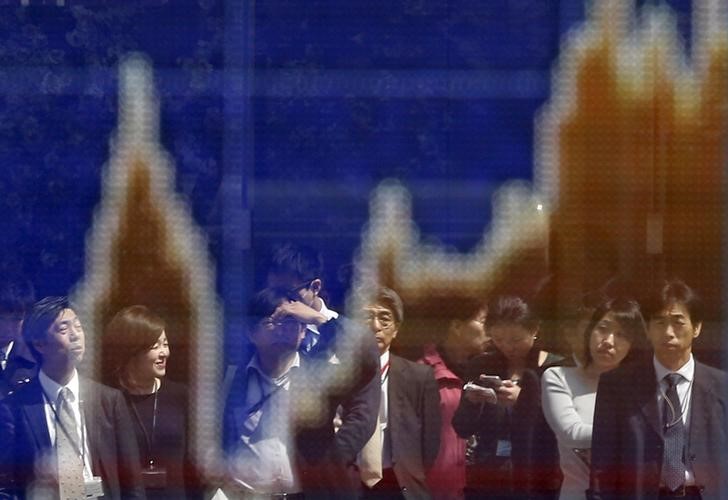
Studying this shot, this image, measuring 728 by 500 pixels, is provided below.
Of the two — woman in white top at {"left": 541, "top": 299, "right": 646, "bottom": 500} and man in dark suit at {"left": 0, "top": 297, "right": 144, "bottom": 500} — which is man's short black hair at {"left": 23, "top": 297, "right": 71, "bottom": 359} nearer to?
man in dark suit at {"left": 0, "top": 297, "right": 144, "bottom": 500}

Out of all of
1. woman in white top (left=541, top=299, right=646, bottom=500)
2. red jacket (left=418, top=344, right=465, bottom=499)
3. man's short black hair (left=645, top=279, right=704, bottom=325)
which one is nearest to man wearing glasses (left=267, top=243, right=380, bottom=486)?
red jacket (left=418, top=344, right=465, bottom=499)

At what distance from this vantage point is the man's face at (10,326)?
7.77 feet

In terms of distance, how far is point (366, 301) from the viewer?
2.37 m

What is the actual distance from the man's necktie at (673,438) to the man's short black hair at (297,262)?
737mm

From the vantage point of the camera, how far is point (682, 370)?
7.88 feet

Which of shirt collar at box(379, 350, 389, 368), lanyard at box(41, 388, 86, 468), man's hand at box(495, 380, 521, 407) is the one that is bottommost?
lanyard at box(41, 388, 86, 468)

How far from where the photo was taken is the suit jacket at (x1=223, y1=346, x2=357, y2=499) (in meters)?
2.40

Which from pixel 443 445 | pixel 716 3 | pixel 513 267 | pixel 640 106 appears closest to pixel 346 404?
pixel 443 445

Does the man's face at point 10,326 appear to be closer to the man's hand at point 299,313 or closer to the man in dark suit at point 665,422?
the man's hand at point 299,313

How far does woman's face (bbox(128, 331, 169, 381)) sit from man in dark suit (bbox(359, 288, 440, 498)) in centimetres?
43

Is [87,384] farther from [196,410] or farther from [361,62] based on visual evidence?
[361,62]

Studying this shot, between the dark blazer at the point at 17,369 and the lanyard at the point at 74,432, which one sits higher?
the dark blazer at the point at 17,369

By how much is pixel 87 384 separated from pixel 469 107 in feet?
3.09

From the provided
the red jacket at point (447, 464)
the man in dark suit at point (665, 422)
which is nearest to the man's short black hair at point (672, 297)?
the man in dark suit at point (665, 422)
